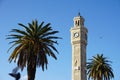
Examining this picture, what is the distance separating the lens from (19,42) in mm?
46562

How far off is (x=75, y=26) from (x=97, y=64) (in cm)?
3496

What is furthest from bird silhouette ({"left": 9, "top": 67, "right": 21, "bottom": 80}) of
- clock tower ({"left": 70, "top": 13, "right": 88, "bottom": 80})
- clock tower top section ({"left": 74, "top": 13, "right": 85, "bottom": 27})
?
clock tower top section ({"left": 74, "top": 13, "right": 85, "bottom": 27})

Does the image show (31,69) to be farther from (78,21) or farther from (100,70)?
(78,21)

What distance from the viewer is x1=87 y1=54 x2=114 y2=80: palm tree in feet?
221

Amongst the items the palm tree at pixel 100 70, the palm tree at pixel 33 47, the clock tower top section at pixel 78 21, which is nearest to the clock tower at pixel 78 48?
the clock tower top section at pixel 78 21

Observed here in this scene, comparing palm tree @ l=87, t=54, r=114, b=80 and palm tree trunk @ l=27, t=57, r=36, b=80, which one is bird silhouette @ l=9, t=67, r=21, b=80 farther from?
palm tree @ l=87, t=54, r=114, b=80

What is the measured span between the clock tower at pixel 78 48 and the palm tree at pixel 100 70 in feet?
91.4

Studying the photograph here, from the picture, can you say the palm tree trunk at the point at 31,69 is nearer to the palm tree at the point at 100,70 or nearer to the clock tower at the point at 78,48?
the palm tree at the point at 100,70

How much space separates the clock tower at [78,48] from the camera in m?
96.9

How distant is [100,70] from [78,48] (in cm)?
3228

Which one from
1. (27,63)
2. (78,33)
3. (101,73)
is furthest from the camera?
(78,33)

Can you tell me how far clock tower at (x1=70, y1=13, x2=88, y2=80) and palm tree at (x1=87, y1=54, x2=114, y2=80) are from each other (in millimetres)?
27845

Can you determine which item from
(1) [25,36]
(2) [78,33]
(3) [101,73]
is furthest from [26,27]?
(2) [78,33]

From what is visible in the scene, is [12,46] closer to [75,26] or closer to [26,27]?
[26,27]
